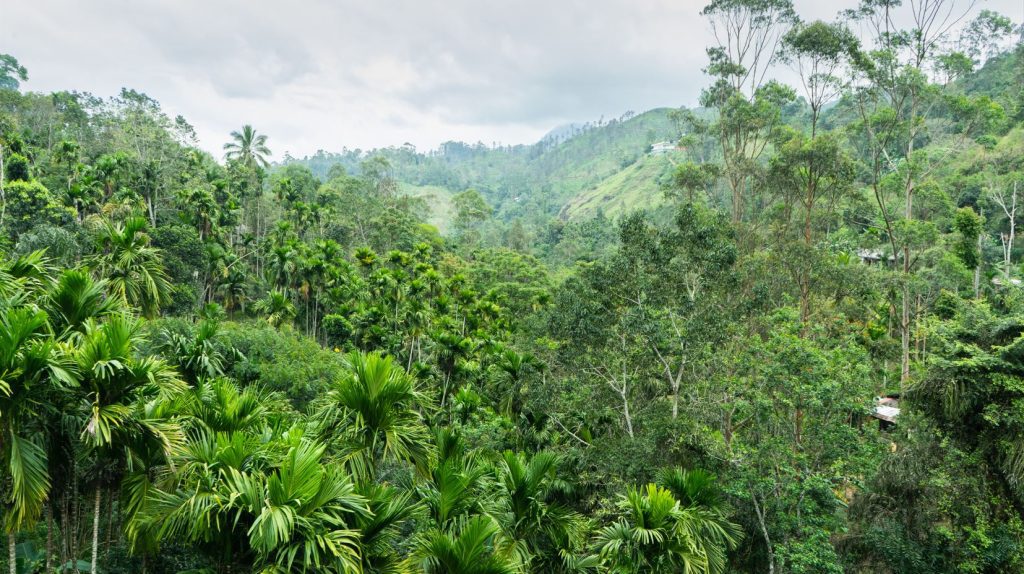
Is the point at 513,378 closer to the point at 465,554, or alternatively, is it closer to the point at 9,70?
the point at 465,554

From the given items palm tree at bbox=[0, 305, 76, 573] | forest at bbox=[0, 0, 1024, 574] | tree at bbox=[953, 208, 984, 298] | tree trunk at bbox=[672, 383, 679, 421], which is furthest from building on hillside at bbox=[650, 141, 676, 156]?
palm tree at bbox=[0, 305, 76, 573]

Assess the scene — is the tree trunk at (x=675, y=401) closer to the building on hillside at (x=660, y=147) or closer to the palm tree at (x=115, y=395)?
the palm tree at (x=115, y=395)

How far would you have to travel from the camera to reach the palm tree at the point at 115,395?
5527 mm

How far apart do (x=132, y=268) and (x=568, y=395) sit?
12460 millimetres

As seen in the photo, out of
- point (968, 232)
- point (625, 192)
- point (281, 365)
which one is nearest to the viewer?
point (968, 232)

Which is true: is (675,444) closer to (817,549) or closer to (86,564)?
(817,549)

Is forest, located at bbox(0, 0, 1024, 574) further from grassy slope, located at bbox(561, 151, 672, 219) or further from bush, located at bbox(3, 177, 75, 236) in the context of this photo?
grassy slope, located at bbox(561, 151, 672, 219)

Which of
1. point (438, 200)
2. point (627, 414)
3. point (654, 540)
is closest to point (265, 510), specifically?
point (654, 540)

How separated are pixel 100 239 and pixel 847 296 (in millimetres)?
24857

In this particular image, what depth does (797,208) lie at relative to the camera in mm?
26094

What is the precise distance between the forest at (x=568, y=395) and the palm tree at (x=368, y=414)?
0.04 m

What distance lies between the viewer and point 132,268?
13.8 m

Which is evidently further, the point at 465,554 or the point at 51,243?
the point at 51,243

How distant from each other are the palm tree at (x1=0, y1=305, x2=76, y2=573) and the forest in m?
0.03
